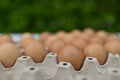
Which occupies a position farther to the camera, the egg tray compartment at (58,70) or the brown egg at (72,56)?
the brown egg at (72,56)

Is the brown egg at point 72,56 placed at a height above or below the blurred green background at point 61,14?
above

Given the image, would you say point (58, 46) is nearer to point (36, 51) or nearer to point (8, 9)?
point (36, 51)

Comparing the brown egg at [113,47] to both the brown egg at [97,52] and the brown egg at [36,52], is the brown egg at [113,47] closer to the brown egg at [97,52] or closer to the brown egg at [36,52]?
the brown egg at [97,52]

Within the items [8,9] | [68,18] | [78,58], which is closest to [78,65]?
[78,58]

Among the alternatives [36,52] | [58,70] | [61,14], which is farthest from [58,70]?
[61,14]

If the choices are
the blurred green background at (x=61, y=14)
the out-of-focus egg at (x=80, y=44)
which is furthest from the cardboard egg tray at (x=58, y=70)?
the blurred green background at (x=61, y=14)

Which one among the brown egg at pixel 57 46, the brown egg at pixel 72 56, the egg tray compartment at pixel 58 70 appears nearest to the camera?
the egg tray compartment at pixel 58 70
